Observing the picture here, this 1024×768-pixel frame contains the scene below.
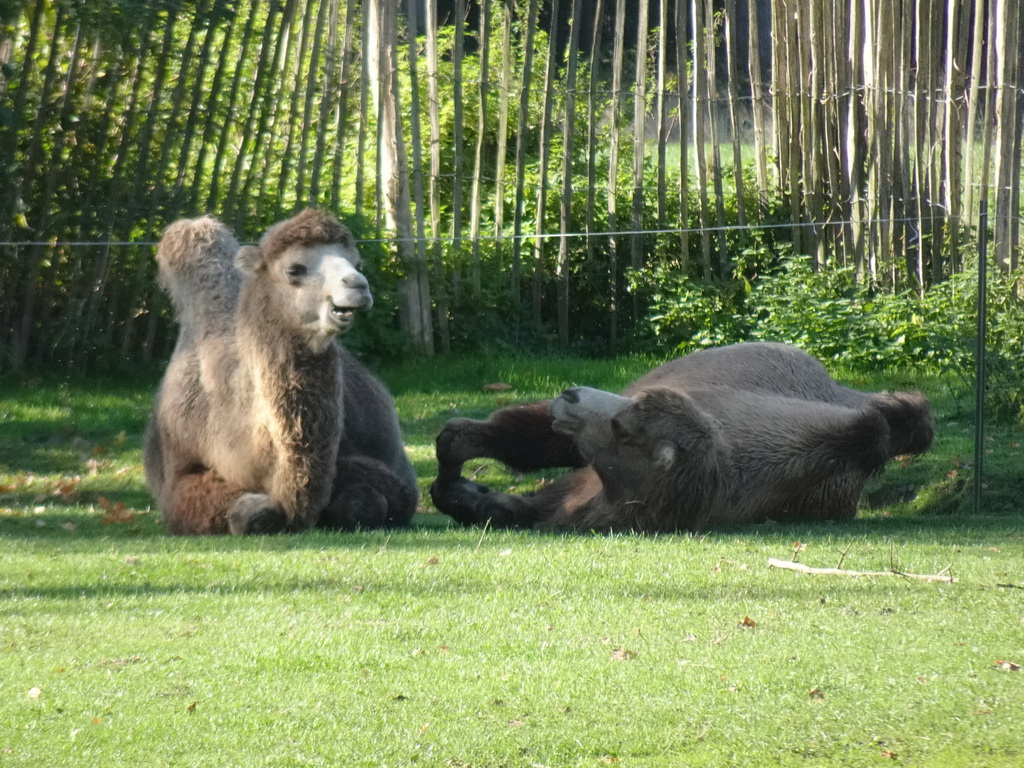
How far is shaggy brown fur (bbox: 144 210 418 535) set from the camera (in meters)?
6.87

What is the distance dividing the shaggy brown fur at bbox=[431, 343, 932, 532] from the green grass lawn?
1.07ft

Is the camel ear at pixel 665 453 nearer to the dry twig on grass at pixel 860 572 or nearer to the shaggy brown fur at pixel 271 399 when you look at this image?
the dry twig on grass at pixel 860 572

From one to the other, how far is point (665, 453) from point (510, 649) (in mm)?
2527

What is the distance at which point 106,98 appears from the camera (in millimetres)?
11922

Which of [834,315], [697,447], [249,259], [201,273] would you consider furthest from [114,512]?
[834,315]

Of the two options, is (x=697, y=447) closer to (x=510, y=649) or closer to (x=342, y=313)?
(x=342, y=313)

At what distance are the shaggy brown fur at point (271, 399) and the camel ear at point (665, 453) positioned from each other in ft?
4.80

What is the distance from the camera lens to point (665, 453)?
7.09 meters

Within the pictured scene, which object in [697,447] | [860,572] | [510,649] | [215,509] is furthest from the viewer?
[215,509]

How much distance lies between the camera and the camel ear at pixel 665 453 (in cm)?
709

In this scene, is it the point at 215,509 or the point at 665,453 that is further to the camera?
the point at 215,509

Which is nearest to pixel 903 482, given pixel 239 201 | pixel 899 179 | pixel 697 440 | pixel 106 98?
pixel 697 440

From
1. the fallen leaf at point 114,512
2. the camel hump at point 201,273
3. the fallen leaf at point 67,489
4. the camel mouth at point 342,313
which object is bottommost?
the fallen leaf at point 114,512

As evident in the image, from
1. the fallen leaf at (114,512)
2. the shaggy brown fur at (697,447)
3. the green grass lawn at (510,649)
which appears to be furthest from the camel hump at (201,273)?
the shaggy brown fur at (697,447)
